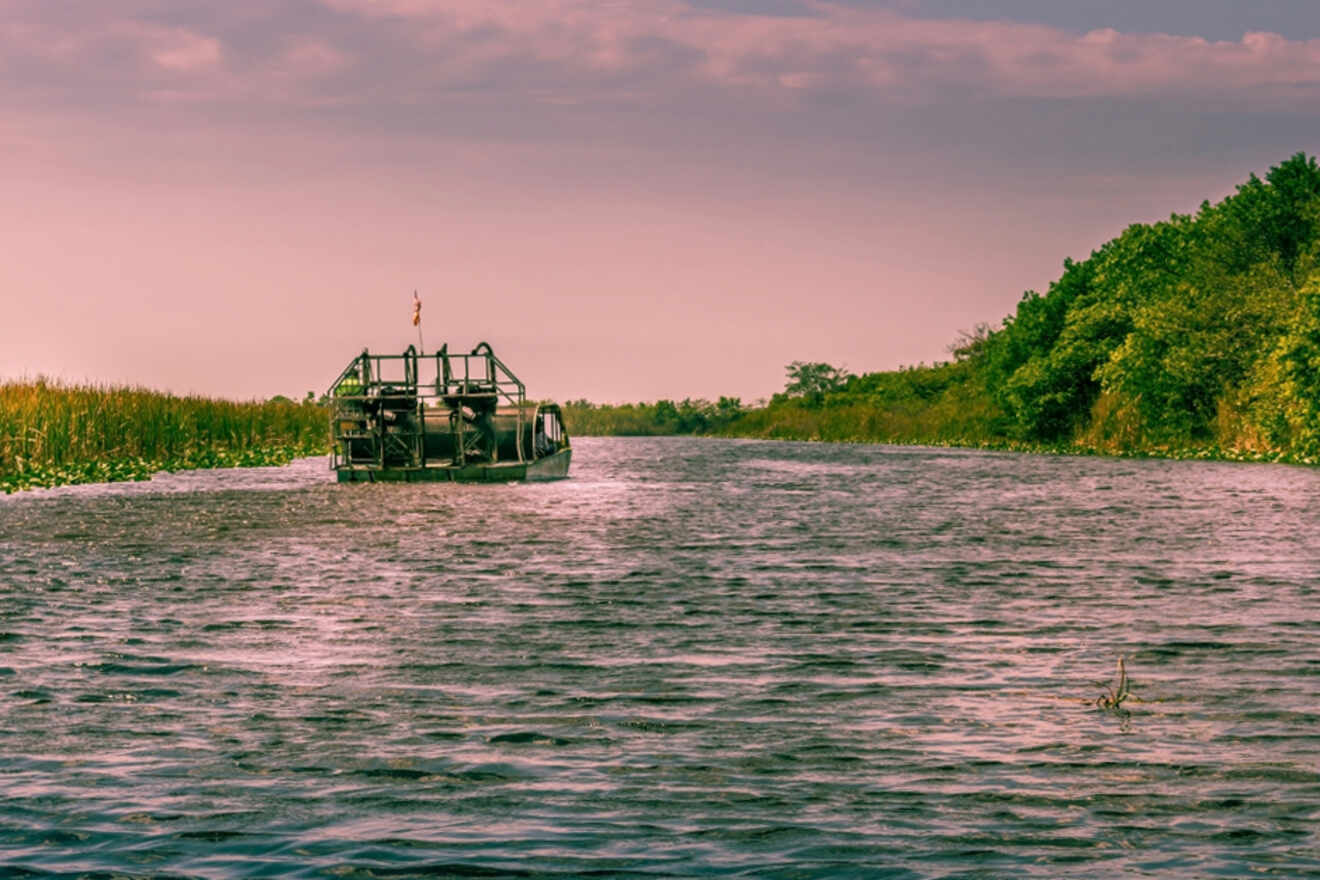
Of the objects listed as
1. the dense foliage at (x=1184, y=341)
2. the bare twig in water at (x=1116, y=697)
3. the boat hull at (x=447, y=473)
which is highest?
the dense foliage at (x=1184, y=341)

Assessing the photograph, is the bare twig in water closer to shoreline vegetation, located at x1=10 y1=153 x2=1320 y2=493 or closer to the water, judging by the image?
the water

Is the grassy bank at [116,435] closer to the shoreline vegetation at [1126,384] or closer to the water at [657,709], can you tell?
the shoreline vegetation at [1126,384]

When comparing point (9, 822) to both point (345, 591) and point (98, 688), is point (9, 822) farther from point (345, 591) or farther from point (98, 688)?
point (345, 591)

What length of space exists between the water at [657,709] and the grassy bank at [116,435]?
21.1 m

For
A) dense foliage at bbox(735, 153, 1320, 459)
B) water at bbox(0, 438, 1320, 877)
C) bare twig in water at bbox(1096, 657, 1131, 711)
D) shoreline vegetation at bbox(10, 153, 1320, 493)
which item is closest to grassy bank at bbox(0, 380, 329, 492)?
shoreline vegetation at bbox(10, 153, 1320, 493)

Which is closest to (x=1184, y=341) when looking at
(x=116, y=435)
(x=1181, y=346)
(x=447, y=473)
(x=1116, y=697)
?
(x=1181, y=346)

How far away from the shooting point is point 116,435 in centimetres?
5503

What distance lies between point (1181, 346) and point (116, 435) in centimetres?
4758

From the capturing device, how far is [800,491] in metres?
47.6

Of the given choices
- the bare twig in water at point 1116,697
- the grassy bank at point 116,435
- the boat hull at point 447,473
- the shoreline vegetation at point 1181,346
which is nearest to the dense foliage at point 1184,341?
the shoreline vegetation at point 1181,346

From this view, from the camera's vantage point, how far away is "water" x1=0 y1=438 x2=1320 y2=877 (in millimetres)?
8125

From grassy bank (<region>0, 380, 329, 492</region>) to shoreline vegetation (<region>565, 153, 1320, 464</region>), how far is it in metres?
41.8

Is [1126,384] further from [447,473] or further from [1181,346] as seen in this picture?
[447,473]

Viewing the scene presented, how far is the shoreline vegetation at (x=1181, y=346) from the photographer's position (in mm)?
64688
